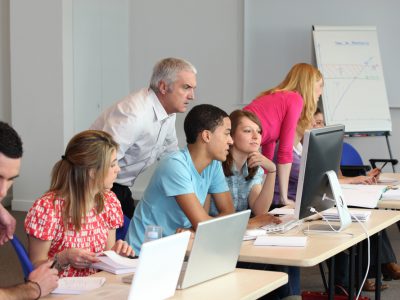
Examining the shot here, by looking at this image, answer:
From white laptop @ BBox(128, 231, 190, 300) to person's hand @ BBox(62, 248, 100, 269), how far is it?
1.53ft

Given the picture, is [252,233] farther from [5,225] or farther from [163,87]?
[163,87]

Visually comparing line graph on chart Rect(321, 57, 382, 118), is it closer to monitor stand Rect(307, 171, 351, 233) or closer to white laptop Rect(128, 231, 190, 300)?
monitor stand Rect(307, 171, 351, 233)

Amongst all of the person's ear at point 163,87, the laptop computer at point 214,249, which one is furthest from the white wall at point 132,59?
the laptop computer at point 214,249

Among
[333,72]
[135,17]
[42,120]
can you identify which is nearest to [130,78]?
[135,17]

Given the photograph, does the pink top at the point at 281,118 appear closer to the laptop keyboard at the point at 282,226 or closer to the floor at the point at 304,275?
the floor at the point at 304,275

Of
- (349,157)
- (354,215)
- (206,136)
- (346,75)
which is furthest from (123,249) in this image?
(346,75)

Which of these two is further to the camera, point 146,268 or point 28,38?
point 28,38

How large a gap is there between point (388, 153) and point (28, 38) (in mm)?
3644

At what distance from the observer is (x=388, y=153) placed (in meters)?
7.34

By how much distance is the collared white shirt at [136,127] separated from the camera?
4.01 meters

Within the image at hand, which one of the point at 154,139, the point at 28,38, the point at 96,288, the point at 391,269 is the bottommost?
the point at 391,269

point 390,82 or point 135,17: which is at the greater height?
point 135,17

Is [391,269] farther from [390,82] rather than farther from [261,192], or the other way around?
[390,82]

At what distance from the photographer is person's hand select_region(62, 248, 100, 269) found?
2.58 meters
